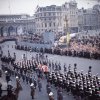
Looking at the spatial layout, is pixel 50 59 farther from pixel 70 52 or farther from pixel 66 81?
pixel 66 81

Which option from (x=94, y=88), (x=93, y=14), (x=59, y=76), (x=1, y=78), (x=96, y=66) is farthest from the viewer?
(x=93, y=14)

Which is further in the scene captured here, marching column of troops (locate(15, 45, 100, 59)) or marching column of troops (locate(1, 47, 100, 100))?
marching column of troops (locate(15, 45, 100, 59))

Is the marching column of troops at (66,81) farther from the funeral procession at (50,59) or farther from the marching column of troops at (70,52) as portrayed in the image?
the marching column of troops at (70,52)

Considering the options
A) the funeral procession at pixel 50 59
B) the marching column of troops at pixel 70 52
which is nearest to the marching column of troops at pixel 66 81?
the funeral procession at pixel 50 59

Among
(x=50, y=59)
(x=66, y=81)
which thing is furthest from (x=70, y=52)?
(x=66, y=81)

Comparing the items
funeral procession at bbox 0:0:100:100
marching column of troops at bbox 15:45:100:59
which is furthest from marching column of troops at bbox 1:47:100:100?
marching column of troops at bbox 15:45:100:59

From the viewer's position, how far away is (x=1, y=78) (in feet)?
39.9

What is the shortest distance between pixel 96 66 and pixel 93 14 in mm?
23935

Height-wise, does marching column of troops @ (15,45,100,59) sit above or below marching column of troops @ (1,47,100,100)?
above

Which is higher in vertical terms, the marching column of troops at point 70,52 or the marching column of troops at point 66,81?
the marching column of troops at point 70,52

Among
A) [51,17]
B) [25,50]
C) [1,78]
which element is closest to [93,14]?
[51,17]

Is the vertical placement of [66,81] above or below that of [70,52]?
below

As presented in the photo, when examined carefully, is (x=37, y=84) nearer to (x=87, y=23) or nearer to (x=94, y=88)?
(x=94, y=88)

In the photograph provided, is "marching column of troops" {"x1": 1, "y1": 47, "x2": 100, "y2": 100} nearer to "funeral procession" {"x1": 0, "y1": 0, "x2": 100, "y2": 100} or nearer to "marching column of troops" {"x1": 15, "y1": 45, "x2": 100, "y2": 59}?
"funeral procession" {"x1": 0, "y1": 0, "x2": 100, "y2": 100}
